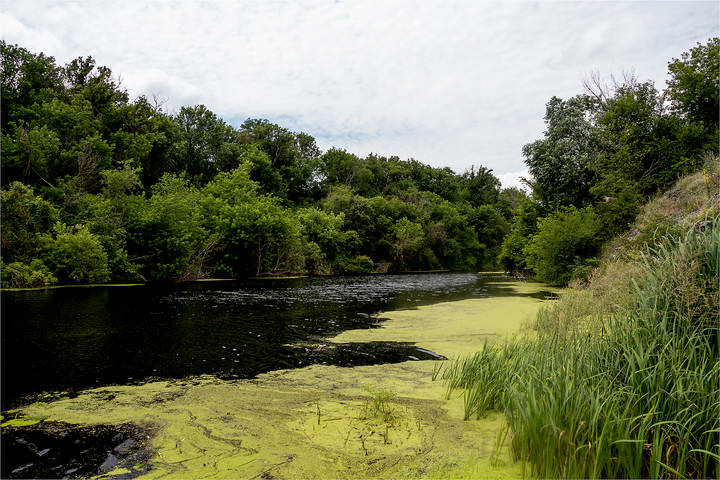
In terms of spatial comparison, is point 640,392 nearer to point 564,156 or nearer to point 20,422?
point 20,422

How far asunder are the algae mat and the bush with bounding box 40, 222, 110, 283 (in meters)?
17.8

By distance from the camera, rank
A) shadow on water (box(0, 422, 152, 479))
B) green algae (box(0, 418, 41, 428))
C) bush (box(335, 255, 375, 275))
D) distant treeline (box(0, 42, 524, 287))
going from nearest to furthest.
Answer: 1. shadow on water (box(0, 422, 152, 479))
2. green algae (box(0, 418, 41, 428))
3. distant treeline (box(0, 42, 524, 287))
4. bush (box(335, 255, 375, 275))

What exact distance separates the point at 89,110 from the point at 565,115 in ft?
114

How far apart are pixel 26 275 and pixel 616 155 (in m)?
29.4

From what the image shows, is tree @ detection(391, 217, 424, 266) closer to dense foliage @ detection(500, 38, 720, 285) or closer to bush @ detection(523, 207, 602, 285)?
dense foliage @ detection(500, 38, 720, 285)

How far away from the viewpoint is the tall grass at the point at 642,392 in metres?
3.04

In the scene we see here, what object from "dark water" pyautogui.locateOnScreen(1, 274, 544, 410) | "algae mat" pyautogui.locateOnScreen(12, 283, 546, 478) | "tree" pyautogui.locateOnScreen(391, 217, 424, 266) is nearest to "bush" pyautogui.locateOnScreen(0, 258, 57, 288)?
"dark water" pyautogui.locateOnScreen(1, 274, 544, 410)

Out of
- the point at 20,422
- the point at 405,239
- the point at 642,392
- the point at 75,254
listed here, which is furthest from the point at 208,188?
the point at 642,392

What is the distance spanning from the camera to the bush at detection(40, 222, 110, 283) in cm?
1988

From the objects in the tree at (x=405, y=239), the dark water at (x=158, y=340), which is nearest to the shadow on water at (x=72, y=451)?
the dark water at (x=158, y=340)

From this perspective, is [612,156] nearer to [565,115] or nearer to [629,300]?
[565,115]

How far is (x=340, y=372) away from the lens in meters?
6.72

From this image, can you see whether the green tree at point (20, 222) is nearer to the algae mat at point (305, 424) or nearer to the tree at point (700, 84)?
the algae mat at point (305, 424)

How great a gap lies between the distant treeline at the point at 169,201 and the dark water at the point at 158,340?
20.5ft
